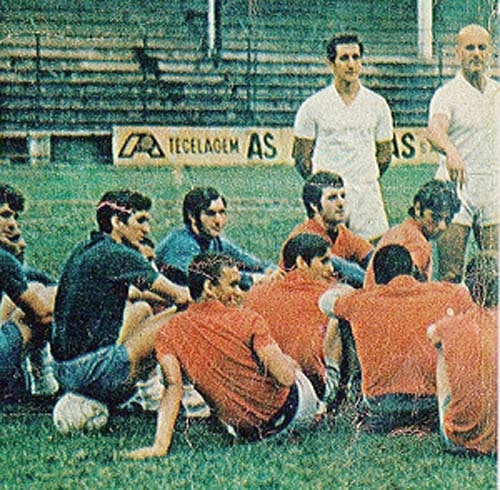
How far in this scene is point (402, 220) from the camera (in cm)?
520

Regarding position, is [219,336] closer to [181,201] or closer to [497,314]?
[181,201]

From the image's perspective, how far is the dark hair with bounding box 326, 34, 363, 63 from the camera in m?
5.25

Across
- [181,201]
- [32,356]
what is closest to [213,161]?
[181,201]

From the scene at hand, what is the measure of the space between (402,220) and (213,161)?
770 millimetres

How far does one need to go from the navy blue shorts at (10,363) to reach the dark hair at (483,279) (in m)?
1.75

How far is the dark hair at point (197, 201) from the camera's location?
5098 millimetres

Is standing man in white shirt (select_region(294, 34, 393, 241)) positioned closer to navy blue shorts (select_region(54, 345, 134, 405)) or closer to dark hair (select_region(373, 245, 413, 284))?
dark hair (select_region(373, 245, 413, 284))

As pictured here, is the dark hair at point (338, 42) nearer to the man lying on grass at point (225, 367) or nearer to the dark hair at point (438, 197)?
the dark hair at point (438, 197)

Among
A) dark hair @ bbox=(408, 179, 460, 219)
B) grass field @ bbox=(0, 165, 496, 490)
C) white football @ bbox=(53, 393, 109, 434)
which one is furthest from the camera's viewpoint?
dark hair @ bbox=(408, 179, 460, 219)

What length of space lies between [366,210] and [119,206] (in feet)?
3.15

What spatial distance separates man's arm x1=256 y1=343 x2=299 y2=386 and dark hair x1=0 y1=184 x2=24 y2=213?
1065 mm

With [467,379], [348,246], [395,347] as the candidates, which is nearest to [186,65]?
[348,246]

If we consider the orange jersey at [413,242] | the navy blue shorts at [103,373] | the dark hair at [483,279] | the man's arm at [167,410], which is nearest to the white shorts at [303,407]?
the man's arm at [167,410]

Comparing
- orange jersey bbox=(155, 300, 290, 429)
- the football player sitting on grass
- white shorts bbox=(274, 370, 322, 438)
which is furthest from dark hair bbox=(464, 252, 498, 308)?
the football player sitting on grass
